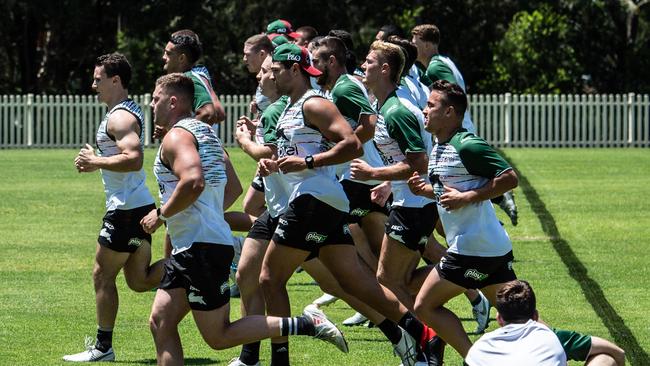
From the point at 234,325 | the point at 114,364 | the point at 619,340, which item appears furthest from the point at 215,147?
the point at 619,340

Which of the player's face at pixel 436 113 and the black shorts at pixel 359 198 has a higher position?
the player's face at pixel 436 113

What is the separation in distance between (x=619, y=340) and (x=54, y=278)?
5.87m

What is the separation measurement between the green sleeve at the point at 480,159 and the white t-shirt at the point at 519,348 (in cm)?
161

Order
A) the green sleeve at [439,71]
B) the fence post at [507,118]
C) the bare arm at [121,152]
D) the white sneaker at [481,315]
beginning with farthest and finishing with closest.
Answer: the fence post at [507,118] → the green sleeve at [439,71] → the white sneaker at [481,315] → the bare arm at [121,152]

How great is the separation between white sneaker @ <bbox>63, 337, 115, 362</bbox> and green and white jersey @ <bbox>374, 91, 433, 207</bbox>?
7.25ft

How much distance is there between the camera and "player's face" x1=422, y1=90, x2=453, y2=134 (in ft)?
27.9

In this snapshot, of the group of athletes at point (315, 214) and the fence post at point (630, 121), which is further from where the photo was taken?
the fence post at point (630, 121)

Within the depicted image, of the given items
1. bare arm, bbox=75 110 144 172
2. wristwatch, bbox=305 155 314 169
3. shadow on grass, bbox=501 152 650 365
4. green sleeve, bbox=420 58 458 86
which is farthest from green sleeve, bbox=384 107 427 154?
green sleeve, bbox=420 58 458 86

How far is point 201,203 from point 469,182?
155cm

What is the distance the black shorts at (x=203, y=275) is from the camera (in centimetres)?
803

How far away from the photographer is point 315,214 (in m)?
8.99

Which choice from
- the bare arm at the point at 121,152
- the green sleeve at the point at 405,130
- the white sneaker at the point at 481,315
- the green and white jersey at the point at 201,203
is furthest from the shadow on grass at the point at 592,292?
the bare arm at the point at 121,152

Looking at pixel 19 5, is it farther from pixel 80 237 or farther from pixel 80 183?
pixel 80 237

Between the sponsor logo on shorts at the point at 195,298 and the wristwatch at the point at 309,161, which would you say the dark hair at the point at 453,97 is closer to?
the wristwatch at the point at 309,161
